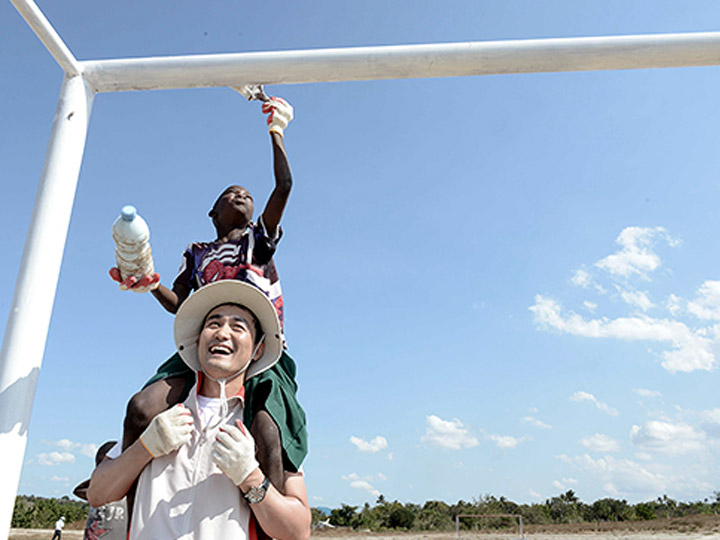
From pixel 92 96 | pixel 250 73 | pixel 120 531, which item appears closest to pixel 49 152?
pixel 92 96

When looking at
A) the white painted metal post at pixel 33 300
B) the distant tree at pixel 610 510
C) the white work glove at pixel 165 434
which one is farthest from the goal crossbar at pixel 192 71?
the distant tree at pixel 610 510

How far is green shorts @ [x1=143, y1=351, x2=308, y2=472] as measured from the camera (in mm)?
2797

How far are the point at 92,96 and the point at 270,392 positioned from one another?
65.6 inches

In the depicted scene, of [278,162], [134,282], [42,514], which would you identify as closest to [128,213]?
[134,282]

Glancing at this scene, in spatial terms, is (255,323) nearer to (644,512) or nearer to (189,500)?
(189,500)

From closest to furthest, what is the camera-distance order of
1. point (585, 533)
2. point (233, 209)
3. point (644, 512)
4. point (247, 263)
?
1. point (247, 263)
2. point (233, 209)
3. point (585, 533)
4. point (644, 512)

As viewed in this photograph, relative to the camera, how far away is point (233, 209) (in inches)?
144

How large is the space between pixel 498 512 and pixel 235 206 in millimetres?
40920

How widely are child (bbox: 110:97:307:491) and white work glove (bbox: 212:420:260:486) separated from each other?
21 centimetres

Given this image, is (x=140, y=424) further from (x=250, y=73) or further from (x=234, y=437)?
(x=250, y=73)

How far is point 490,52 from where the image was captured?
2701 mm

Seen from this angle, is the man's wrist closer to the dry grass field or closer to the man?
the man

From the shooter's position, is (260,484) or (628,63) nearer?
(260,484)

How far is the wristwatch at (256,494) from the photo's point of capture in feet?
8.25
